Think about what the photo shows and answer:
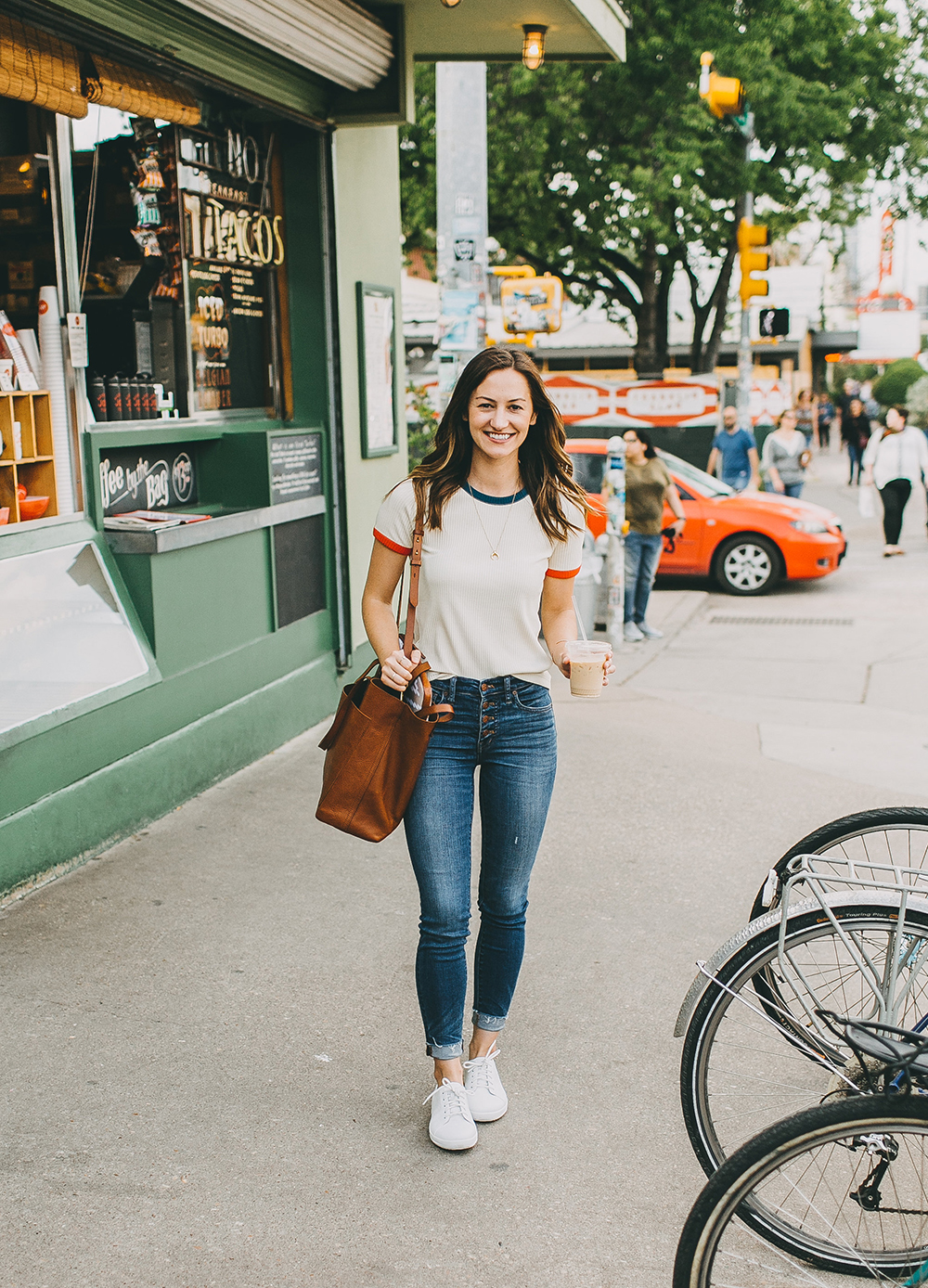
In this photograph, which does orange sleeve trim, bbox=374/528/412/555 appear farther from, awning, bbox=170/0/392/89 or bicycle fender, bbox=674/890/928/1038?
awning, bbox=170/0/392/89

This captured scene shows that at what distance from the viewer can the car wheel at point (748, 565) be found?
13594mm

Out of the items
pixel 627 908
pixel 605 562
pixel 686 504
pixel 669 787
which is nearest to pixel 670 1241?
pixel 627 908

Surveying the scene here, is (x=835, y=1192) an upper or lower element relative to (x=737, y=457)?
lower

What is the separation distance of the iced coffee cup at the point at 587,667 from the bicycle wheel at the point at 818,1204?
43.9 inches

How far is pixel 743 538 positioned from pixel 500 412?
10826 mm

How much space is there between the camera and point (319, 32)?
6086mm

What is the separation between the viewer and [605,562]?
36.6 ft

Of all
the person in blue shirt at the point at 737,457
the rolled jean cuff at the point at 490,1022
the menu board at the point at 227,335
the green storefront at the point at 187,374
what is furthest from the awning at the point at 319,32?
the person in blue shirt at the point at 737,457

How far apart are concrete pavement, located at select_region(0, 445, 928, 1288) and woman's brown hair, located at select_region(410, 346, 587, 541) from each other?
153 cm

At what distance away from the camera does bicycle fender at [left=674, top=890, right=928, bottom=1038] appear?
2.65m

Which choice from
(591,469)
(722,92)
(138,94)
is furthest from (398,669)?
(722,92)

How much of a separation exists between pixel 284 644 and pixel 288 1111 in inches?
142

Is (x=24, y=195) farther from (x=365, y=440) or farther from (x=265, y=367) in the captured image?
(x=365, y=440)

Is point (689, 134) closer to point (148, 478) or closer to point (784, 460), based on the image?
point (784, 460)
